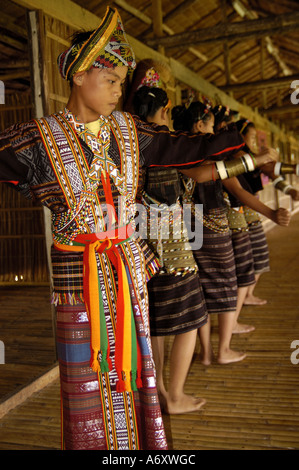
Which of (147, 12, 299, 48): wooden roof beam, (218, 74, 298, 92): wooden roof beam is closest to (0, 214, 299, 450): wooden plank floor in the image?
(147, 12, 299, 48): wooden roof beam

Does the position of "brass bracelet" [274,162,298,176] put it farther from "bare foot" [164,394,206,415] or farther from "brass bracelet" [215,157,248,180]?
"bare foot" [164,394,206,415]

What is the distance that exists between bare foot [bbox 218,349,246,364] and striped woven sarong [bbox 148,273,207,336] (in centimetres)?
72

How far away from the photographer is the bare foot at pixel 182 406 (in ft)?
7.11

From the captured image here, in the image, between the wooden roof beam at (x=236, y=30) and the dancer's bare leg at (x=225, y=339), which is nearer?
the dancer's bare leg at (x=225, y=339)

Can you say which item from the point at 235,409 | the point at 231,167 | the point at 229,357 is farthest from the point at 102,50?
the point at 229,357

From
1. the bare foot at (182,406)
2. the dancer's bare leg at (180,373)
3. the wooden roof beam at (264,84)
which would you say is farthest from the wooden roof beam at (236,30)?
the bare foot at (182,406)

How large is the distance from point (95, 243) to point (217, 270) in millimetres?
1344

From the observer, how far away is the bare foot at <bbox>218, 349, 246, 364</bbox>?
2.72m

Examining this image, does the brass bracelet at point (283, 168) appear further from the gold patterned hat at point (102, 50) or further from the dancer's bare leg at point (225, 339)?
the dancer's bare leg at point (225, 339)

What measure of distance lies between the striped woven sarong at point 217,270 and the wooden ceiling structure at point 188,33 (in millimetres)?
1588

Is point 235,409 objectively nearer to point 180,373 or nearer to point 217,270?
point 180,373

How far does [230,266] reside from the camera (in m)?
2.60
